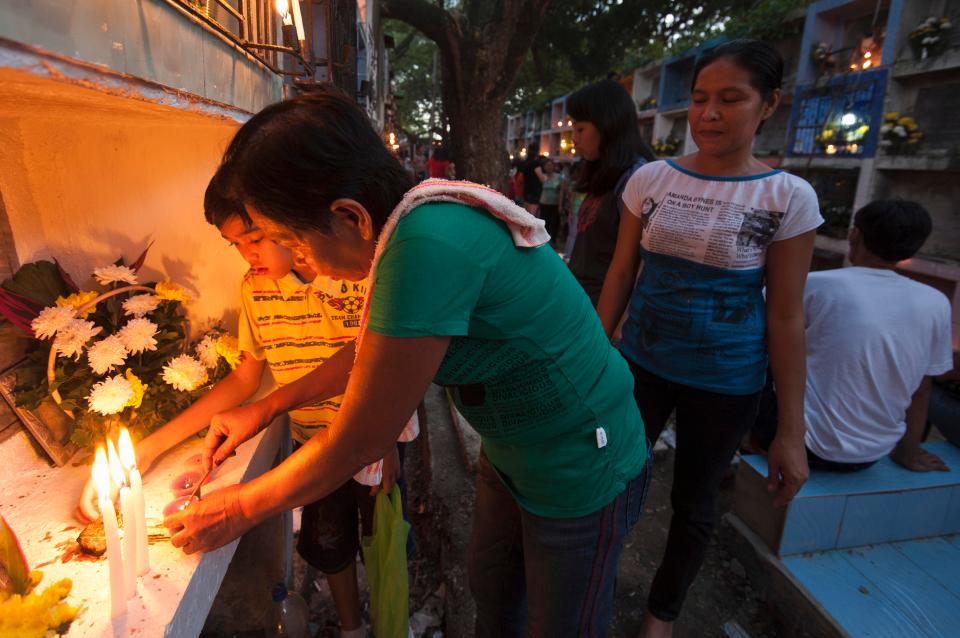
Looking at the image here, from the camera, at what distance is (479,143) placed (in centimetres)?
784

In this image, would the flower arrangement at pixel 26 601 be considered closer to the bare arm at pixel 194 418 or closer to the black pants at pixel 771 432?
the bare arm at pixel 194 418

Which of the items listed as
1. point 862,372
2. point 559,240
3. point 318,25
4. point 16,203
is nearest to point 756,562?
point 862,372

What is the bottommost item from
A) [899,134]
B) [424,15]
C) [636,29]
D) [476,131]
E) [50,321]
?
[50,321]

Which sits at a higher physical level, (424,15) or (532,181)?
(424,15)

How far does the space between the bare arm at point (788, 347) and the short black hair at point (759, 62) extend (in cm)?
52

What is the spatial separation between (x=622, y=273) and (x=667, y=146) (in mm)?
14380

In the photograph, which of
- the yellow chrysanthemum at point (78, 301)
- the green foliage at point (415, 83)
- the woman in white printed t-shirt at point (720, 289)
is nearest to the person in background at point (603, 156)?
the woman in white printed t-shirt at point (720, 289)

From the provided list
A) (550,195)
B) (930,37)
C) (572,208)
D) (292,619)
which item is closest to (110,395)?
(292,619)

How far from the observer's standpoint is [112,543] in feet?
3.30

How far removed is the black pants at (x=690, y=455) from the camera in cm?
189

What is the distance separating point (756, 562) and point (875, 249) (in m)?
1.62

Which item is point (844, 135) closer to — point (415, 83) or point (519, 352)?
point (519, 352)

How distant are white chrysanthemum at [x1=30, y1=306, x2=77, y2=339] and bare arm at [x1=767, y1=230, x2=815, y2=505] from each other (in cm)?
209

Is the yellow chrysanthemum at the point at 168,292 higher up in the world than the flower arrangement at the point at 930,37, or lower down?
lower down
